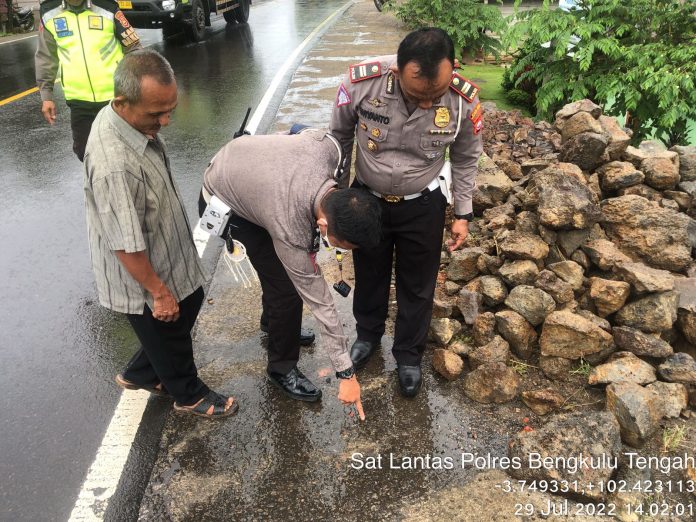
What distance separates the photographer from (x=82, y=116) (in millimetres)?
3854

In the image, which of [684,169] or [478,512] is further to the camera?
[684,169]

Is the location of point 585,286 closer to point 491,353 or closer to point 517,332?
point 517,332

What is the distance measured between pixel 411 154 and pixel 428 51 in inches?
19.8

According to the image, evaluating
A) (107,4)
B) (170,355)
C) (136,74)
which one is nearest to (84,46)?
(107,4)

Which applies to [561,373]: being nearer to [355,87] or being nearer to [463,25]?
[355,87]

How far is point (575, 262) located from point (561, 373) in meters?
0.75

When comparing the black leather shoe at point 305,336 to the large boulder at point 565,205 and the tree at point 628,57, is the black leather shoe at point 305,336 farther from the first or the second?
the tree at point 628,57

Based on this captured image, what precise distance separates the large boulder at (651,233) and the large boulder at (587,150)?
559 millimetres

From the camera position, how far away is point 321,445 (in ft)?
8.60

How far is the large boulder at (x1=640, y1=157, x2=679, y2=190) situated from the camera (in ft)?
13.0

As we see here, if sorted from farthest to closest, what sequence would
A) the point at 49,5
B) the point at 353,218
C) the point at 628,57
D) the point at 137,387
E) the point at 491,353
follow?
the point at 628,57, the point at 49,5, the point at 491,353, the point at 137,387, the point at 353,218

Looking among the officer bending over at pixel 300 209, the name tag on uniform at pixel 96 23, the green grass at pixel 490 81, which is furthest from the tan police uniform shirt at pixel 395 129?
the green grass at pixel 490 81

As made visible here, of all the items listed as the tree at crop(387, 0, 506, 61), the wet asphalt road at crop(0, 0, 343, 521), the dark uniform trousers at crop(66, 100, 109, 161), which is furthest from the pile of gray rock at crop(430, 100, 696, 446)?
the tree at crop(387, 0, 506, 61)

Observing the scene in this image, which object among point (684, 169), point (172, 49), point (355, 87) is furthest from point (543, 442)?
point (172, 49)
